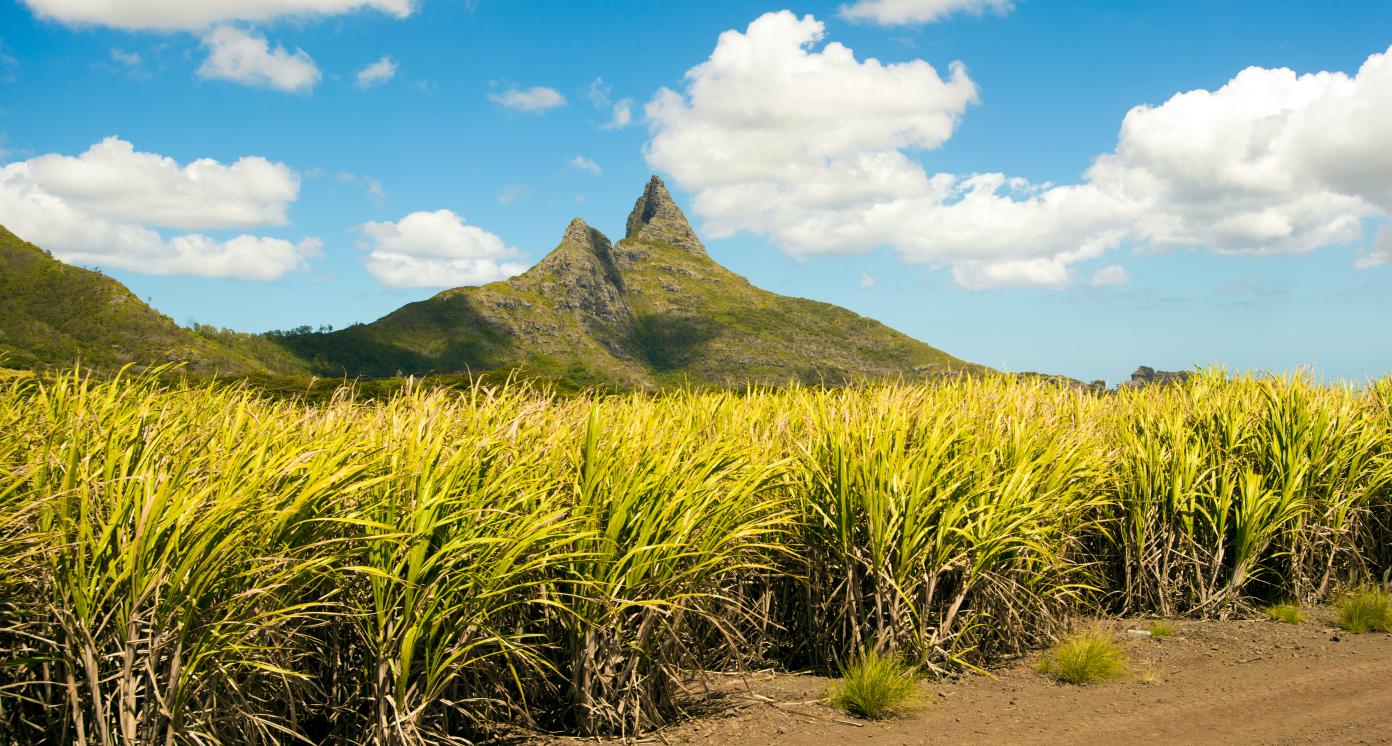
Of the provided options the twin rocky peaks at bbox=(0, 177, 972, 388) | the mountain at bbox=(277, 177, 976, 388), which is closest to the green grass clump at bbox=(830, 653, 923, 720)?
the twin rocky peaks at bbox=(0, 177, 972, 388)

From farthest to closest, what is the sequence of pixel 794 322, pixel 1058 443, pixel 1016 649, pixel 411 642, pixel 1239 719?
pixel 794 322, pixel 1058 443, pixel 1016 649, pixel 1239 719, pixel 411 642

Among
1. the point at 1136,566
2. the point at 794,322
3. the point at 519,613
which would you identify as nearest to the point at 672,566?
the point at 519,613

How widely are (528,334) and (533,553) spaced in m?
152

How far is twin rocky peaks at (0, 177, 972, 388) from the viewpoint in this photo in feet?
228

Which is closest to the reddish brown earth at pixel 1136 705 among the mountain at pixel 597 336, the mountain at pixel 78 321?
the mountain at pixel 78 321

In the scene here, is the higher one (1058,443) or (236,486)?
(1058,443)

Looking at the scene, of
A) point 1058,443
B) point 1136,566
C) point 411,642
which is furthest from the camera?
point 1136,566

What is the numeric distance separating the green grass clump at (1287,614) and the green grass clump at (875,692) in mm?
3727

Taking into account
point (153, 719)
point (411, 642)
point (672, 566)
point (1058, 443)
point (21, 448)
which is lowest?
point (153, 719)

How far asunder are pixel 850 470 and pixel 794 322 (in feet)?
583

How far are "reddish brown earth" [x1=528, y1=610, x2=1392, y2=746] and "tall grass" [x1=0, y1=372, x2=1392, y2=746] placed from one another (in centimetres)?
30

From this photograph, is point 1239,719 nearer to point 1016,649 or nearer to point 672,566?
point 1016,649

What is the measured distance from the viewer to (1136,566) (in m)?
6.64

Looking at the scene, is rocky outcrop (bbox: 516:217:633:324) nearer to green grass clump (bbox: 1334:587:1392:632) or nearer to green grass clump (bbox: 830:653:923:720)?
green grass clump (bbox: 1334:587:1392:632)
